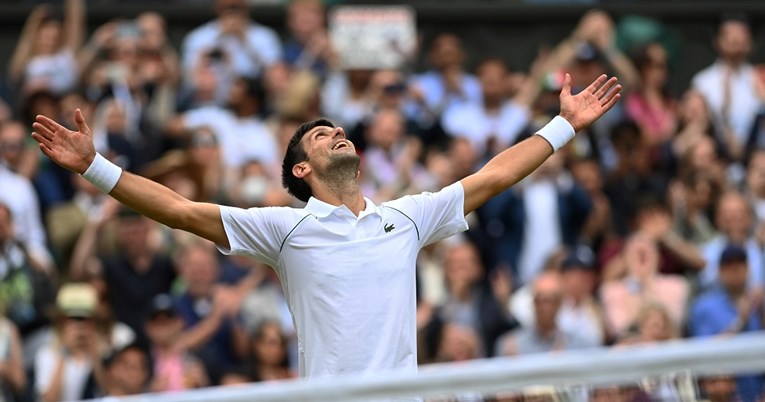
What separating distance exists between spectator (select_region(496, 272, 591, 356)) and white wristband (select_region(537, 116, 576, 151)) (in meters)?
4.72

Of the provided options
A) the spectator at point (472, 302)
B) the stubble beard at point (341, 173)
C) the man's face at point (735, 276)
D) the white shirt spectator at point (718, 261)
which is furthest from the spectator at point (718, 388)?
the white shirt spectator at point (718, 261)

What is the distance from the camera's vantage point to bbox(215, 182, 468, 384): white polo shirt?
6543 mm

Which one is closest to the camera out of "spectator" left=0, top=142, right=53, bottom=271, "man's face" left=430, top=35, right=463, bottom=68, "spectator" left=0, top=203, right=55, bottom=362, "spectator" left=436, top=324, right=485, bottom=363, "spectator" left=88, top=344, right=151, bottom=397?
"spectator" left=88, top=344, right=151, bottom=397

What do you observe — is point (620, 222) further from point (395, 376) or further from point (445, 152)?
point (395, 376)

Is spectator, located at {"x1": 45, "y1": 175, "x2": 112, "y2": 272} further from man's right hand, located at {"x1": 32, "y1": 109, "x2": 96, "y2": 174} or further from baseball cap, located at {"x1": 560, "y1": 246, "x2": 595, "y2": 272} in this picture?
man's right hand, located at {"x1": 32, "y1": 109, "x2": 96, "y2": 174}

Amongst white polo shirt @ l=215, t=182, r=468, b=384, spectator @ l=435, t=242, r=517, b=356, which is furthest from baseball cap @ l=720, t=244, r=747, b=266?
white polo shirt @ l=215, t=182, r=468, b=384

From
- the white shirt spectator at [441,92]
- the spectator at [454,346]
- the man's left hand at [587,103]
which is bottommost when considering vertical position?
the spectator at [454,346]

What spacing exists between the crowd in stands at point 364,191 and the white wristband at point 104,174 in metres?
4.45

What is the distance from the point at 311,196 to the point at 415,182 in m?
6.36

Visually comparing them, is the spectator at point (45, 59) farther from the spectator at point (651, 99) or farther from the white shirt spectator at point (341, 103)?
the spectator at point (651, 99)

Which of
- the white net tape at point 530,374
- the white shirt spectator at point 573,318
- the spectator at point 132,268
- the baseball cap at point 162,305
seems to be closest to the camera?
the white net tape at point 530,374

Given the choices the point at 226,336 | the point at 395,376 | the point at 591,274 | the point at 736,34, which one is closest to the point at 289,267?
the point at 395,376

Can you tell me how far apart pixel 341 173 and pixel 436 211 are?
0.42 metres

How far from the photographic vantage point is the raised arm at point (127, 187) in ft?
21.7
